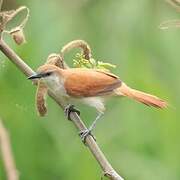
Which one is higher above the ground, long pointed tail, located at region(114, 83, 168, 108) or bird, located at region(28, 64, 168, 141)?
bird, located at region(28, 64, 168, 141)

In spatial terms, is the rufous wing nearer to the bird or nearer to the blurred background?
the bird

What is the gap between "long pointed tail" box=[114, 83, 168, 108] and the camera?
1657mm

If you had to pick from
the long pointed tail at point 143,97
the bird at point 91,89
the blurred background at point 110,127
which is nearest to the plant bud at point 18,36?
the bird at point 91,89

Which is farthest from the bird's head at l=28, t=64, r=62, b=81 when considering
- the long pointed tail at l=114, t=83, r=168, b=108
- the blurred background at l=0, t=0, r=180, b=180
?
the blurred background at l=0, t=0, r=180, b=180

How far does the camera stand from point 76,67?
1.53 m

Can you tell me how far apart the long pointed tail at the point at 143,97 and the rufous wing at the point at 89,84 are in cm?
3

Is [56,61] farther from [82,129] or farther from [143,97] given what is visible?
[143,97]

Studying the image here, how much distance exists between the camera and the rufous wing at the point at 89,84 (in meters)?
1.76

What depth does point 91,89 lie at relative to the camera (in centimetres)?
183

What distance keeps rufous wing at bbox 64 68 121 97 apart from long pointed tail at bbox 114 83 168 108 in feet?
0.11

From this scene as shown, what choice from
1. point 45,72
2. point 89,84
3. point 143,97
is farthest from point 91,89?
point 45,72

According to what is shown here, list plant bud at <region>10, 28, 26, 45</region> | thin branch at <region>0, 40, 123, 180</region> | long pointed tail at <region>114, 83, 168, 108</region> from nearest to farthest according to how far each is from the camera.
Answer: thin branch at <region>0, 40, 123, 180</region>
plant bud at <region>10, 28, 26, 45</region>
long pointed tail at <region>114, 83, 168, 108</region>

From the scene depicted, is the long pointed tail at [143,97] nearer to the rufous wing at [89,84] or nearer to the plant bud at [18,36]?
the rufous wing at [89,84]

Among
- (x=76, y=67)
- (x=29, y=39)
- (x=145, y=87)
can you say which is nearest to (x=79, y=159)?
(x=145, y=87)
